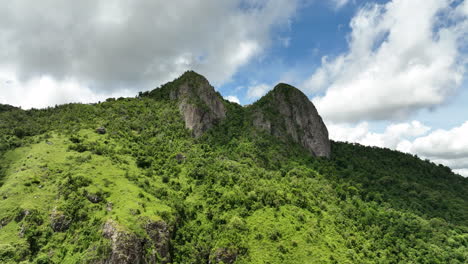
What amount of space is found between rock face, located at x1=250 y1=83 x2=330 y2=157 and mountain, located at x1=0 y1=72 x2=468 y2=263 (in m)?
0.88

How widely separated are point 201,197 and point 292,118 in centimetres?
9337

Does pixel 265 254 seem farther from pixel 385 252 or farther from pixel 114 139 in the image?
pixel 114 139

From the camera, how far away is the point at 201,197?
295 ft

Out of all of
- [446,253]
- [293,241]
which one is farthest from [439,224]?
[293,241]

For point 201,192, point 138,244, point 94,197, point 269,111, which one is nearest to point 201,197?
point 201,192

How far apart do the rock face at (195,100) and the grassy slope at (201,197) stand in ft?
22.6

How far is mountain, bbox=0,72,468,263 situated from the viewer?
211 feet

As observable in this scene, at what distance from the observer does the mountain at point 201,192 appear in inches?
2534

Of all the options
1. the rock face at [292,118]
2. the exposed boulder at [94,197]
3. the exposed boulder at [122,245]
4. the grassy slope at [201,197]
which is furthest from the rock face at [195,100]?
the exposed boulder at [122,245]

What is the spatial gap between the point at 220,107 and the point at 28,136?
310 ft

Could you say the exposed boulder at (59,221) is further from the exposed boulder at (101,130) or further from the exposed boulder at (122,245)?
the exposed boulder at (101,130)

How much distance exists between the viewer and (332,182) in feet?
394

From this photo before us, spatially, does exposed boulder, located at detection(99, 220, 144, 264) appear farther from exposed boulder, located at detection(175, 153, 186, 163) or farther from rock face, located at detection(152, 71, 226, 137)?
rock face, located at detection(152, 71, 226, 137)

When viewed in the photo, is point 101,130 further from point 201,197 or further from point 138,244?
point 138,244
